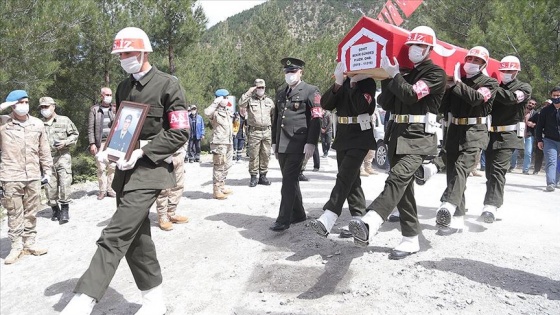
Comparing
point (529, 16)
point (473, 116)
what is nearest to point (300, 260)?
point (473, 116)

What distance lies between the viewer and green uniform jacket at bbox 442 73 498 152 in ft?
17.0

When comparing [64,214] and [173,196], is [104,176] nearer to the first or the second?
[64,214]

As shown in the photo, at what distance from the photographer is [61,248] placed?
6.27 m

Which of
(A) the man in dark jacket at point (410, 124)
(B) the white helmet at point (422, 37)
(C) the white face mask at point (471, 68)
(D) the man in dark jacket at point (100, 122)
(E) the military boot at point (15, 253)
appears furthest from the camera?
(D) the man in dark jacket at point (100, 122)

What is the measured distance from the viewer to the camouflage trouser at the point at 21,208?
19.4 feet

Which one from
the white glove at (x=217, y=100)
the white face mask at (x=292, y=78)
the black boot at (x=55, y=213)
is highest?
the white face mask at (x=292, y=78)

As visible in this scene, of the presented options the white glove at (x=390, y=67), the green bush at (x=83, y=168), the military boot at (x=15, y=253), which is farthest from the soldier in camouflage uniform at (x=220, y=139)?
the green bush at (x=83, y=168)

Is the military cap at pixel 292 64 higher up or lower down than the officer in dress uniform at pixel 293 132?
higher up

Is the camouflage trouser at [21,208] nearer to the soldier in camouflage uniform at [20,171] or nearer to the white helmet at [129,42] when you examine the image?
the soldier in camouflage uniform at [20,171]

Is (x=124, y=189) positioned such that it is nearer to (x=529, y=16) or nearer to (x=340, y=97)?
(x=340, y=97)

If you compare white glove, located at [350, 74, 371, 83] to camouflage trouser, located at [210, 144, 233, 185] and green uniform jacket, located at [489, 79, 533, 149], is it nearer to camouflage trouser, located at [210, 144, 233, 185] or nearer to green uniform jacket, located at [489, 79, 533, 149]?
green uniform jacket, located at [489, 79, 533, 149]

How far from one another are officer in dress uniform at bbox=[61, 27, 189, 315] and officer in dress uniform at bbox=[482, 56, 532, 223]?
4.16 metres

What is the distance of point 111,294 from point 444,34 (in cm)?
1701

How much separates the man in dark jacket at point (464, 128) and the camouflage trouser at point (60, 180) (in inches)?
240
